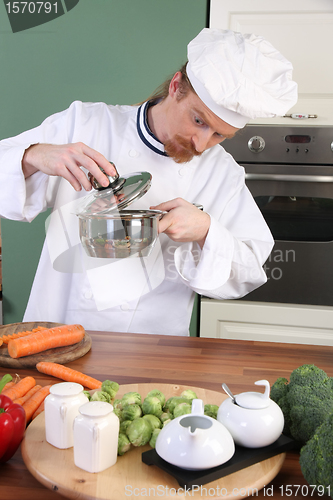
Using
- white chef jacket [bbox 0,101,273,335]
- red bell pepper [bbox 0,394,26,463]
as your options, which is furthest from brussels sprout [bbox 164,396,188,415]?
white chef jacket [bbox 0,101,273,335]

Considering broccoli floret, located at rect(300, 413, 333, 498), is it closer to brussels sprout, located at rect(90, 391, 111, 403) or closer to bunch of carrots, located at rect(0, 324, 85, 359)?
brussels sprout, located at rect(90, 391, 111, 403)

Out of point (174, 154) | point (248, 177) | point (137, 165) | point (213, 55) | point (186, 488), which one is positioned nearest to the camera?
point (186, 488)

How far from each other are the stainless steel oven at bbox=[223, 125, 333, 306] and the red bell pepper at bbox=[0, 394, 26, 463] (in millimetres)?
1482

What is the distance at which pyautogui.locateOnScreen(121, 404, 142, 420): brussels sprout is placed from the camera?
73 centimetres

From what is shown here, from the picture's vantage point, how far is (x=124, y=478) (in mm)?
622

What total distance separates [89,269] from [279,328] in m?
1.01

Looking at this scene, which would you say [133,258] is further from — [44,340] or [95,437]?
[95,437]

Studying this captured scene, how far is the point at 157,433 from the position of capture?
0.68 meters

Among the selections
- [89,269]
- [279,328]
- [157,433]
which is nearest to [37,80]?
[89,269]

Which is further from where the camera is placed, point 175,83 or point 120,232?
point 175,83

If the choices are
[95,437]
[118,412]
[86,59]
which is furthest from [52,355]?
[86,59]

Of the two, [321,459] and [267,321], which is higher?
[321,459]

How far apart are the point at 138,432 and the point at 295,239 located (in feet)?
5.11

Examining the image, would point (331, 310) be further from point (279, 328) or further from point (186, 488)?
point (186, 488)
